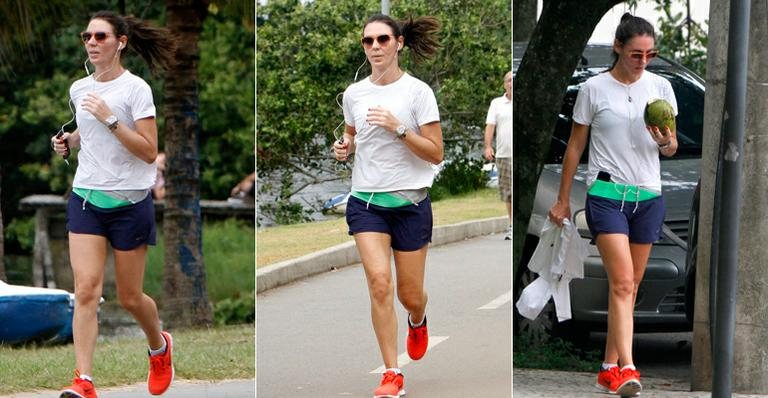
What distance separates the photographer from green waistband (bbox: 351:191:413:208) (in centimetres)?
625

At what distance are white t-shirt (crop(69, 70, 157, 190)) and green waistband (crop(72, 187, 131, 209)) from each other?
0.9 inches

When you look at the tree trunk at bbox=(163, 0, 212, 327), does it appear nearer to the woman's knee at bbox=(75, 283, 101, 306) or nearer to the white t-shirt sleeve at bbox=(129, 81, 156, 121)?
the white t-shirt sleeve at bbox=(129, 81, 156, 121)

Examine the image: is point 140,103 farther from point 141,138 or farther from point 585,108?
point 585,108

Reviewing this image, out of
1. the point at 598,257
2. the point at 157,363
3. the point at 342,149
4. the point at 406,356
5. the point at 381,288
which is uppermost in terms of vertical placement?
the point at 342,149

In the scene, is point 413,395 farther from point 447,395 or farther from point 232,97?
point 232,97

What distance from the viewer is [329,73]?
628cm

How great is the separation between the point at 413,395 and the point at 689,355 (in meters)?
2.99

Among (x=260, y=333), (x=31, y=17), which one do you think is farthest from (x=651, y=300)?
(x=31, y=17)

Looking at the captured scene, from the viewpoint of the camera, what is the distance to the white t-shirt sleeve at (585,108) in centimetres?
671

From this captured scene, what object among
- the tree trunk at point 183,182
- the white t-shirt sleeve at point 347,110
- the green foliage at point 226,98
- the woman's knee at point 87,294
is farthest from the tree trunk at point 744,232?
the green foliage at point 226,98

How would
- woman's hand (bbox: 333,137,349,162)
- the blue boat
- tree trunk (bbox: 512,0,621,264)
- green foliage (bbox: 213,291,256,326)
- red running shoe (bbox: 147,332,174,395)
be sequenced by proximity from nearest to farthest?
woman's hand (bbox: 333,137,349,162)
red running shoe (bbox: 147,332,174,395)
tree trunk (bbox: 512,0,621,264)
the blue boat
green foliage (bbox: 213,291,256,326)

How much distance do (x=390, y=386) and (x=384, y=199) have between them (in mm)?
803

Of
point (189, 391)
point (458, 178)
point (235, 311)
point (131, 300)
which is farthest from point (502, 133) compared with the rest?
point (235, 311)

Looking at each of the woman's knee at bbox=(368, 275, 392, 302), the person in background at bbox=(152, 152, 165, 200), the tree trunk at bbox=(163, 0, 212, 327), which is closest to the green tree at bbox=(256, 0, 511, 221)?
the woman's knee at bbox=(368, 275, 392, 302)
